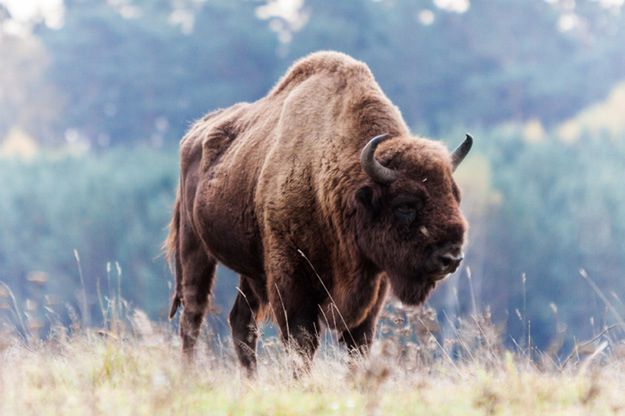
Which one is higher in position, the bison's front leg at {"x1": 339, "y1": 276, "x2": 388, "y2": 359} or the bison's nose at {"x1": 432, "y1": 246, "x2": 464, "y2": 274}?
the bison's nose at {"x1": 432, "y1": 246, "x2": 464, "y2": 274}

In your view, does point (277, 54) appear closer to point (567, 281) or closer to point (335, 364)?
point (567, 281)

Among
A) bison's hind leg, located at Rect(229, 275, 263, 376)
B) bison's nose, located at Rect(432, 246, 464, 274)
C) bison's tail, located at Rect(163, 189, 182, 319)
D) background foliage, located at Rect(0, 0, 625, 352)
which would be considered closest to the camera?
bison's nose, located at Rect(432, 246, 464, 274)

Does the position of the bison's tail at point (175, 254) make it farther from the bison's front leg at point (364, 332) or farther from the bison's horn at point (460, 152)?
the bison's horn at point (460, 152)

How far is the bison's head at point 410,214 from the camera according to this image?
6129 millimetres

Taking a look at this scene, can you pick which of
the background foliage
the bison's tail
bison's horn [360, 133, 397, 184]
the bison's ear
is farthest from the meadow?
the background foliage

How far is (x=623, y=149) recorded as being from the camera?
37938 mm

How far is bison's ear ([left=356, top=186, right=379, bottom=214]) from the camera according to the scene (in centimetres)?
644

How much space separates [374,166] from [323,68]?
4.42 ft

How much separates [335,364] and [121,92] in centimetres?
4254

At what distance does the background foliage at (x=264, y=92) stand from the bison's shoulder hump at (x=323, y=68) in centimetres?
2738

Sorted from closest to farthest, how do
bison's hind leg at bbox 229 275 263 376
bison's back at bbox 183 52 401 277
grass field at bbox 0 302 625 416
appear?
grass field at bbox 0 302 625 416 < bison's back at bbox 183 52 401 277 < bison's hind leg at bbox 229 275 263 376

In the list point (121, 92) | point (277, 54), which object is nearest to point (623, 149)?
point (277, 54)

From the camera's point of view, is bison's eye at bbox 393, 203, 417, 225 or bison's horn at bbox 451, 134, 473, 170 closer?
bison's eye at bbox 393, 203, 417, 225

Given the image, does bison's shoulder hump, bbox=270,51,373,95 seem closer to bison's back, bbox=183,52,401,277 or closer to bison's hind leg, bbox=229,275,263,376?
bison's back, bbox=183,52,401,277
